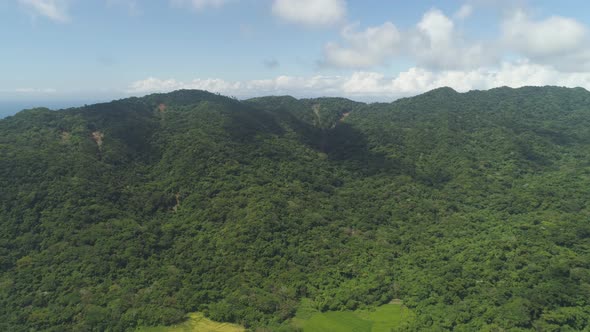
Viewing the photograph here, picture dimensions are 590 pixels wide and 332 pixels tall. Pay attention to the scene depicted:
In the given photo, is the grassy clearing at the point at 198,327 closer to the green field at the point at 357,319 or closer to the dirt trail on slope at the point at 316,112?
the green field at the point at 357,319

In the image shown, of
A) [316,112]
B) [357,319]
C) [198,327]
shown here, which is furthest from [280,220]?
[316,112]

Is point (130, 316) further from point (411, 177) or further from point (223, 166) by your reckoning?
point (411, 177)

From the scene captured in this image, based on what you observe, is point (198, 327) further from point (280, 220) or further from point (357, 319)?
point (280, 220)

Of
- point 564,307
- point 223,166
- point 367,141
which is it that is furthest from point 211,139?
point 564,307

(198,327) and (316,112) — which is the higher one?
(316,112)

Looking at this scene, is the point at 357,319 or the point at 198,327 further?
the point at 357,319

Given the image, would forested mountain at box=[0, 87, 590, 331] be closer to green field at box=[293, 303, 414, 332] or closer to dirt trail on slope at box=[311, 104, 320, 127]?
green field at box=[293, 303, 414, 332]

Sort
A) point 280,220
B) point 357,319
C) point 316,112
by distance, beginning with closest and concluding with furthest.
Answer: point 357,319 < point 280,220 < point 316,112
